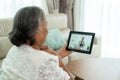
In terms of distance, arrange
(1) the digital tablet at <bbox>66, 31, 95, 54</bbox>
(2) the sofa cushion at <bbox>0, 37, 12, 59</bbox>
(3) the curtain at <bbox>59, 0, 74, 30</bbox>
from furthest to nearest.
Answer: (3) the curtain at <bbox>59, 0, 74, 30</bbox> < (2) the sofa cushion at <bbox>0, 37, 12, 59</bbox> < (1) the digital tablet at <bbox>66, 31, 95, 54</bbox>

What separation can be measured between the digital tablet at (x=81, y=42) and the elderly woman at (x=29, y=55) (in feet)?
2.08

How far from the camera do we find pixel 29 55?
1204mm

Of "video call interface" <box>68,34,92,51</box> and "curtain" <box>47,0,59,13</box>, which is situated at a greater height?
"curtain" <box>47,0,59,13</box>

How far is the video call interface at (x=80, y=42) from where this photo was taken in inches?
73.4

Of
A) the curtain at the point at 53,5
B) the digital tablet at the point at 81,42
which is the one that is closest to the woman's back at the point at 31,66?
the digital tablet at the point at 81,42

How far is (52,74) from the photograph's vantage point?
1.21 m

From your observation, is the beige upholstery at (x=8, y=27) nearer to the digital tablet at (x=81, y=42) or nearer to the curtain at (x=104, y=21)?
the curtain at (x=104, y=21)

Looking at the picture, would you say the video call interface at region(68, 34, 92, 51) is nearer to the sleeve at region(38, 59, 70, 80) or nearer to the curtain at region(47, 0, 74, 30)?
the sleeve at region(38, 59, 70, 80)

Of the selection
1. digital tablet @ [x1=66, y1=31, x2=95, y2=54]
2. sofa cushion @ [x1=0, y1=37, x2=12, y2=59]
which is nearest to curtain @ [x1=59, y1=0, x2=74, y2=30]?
sofa cushion @ [x1=0, y1=37, x2=12, y2=59]

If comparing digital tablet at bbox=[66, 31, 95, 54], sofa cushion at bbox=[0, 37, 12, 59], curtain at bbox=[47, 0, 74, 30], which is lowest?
sofa cushion at bbox=[0, 37, 12, 59]

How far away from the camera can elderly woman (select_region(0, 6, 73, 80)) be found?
1.19 metres

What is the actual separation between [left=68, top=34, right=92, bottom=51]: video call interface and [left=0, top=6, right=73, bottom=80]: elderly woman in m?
0.64

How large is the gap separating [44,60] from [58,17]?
7.51 feet

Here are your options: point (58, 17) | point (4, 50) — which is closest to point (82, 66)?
point (4, 50)
